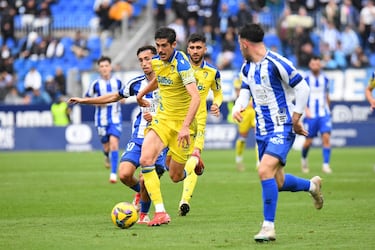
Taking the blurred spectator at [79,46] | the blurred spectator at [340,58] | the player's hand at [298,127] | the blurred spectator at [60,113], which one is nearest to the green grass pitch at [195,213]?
the player's hand at [298,127]

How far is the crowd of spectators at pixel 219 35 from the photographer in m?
34.3

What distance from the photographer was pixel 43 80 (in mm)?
35750

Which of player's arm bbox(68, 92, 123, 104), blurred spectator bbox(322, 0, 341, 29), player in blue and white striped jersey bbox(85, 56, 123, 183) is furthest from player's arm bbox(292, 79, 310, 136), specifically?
blurred spectator bbox(322, 0, 341, 29)

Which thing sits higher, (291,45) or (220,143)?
(291,45)

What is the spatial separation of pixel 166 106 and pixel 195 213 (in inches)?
79.3

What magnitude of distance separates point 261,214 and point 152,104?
7.09ft

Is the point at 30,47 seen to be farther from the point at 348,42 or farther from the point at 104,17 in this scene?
the point at 348,42

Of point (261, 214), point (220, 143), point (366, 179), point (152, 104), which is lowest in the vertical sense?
point (220, 143)

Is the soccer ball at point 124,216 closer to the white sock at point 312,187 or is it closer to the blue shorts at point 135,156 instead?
the blue shorts at point 135,156

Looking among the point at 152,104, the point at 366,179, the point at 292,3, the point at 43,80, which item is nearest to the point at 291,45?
the point at 292,3

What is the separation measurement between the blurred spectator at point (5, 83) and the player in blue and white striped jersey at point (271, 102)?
83.6 ft

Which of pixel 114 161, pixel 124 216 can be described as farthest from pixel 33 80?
pixel 124 216

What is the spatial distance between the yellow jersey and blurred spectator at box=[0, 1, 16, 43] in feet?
88.4

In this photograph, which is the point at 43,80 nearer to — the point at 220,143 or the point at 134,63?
the point at 134,63
